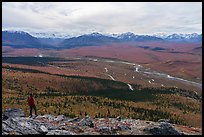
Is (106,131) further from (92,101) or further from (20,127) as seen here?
(92,101)

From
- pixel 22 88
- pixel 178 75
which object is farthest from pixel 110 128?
pixel 178 75

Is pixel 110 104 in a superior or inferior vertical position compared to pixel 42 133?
inferior

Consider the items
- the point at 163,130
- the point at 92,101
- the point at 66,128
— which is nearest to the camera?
the point at 66,128

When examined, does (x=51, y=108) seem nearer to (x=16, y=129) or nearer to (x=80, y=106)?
(x=80, y=106)

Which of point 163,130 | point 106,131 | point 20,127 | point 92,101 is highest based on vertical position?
point 20,127

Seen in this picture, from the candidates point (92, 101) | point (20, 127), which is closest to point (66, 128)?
point (20, 127)

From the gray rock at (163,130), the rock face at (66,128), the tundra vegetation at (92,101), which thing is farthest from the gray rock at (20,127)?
the tundra vegetation at (92,101)

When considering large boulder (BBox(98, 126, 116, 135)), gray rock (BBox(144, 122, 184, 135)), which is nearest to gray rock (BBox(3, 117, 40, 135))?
large boulder (BBox(98, 126, 116, 135))

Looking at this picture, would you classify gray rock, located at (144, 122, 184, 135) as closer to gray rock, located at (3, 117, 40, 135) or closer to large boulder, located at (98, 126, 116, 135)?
large boulder, located at (98, 126, 116, 135)

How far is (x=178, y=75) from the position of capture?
14062 cm

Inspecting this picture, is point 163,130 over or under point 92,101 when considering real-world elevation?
over

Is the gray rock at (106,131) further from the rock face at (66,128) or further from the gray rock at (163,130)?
the gray rock at (163,130)

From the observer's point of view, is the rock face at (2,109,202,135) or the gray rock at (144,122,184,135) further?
the gray rock at (144,122,184,135)

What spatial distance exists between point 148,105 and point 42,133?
134ft
